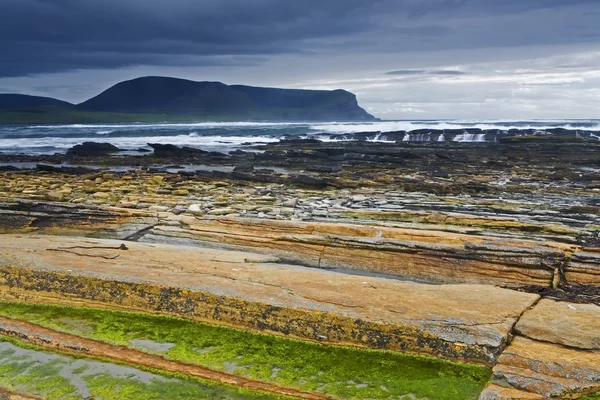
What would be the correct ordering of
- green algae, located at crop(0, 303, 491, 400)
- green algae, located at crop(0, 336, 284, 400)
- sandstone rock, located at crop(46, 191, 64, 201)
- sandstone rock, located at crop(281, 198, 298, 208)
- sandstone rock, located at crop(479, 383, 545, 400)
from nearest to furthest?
1. sandstone rock, located at crop(479, 383, 545, 400)
2. green algae, located at crop(0, 336, 284, 400)
3. green algae, located at crop(0, 303, 491, 400)
4. sandstone rock, located at crop(46, 191, 64, 201)
5. sandstone rock, located at crop(281, 198, 298, 208)

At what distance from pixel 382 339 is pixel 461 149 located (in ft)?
104

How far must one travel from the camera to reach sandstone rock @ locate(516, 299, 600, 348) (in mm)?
6188

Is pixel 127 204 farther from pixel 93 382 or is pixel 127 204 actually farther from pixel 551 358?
pixel 551 358

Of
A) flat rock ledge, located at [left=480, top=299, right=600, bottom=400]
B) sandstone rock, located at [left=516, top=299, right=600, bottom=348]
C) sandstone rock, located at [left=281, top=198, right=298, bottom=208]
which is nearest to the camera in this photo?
flat rock ledge, located at [left=480, top=299, right=600, bottom=400]

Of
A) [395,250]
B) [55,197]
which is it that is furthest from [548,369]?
[55,197]

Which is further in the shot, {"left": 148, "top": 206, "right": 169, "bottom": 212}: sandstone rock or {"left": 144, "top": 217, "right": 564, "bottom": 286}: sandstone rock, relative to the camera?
{"left": 148, "top": 206, "right": 169, "bottom": 212}: sandstone rock

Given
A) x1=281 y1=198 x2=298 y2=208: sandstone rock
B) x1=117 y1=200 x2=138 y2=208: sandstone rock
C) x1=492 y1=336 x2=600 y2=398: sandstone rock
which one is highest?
x1=117 y1=200 x2=138 y2=208: sandstone rock

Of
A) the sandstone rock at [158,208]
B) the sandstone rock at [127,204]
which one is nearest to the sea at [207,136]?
the sandstone rock at [127,204]

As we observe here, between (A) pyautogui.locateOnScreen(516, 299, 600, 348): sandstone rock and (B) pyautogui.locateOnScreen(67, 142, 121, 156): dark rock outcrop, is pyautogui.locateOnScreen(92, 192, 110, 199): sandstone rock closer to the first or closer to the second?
(A) pyautogui.locateOnScreen(516, 299, 600, 348): sandstone rock

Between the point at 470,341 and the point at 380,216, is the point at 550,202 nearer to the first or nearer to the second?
the point at 380,216

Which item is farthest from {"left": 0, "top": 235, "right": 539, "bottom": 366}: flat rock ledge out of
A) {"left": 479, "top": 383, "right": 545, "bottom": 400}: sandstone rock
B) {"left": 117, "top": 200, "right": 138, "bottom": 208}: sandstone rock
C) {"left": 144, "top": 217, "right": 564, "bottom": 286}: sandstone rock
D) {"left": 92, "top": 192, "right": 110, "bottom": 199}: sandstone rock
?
{"left": 92, "top": 192, "right": 110, "bottom": 199}: sandstone rock

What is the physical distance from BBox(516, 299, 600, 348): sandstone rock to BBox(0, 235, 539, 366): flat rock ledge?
19 cm

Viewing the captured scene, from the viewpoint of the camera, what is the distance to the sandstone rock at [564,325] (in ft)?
20.3

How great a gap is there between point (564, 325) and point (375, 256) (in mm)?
3898
